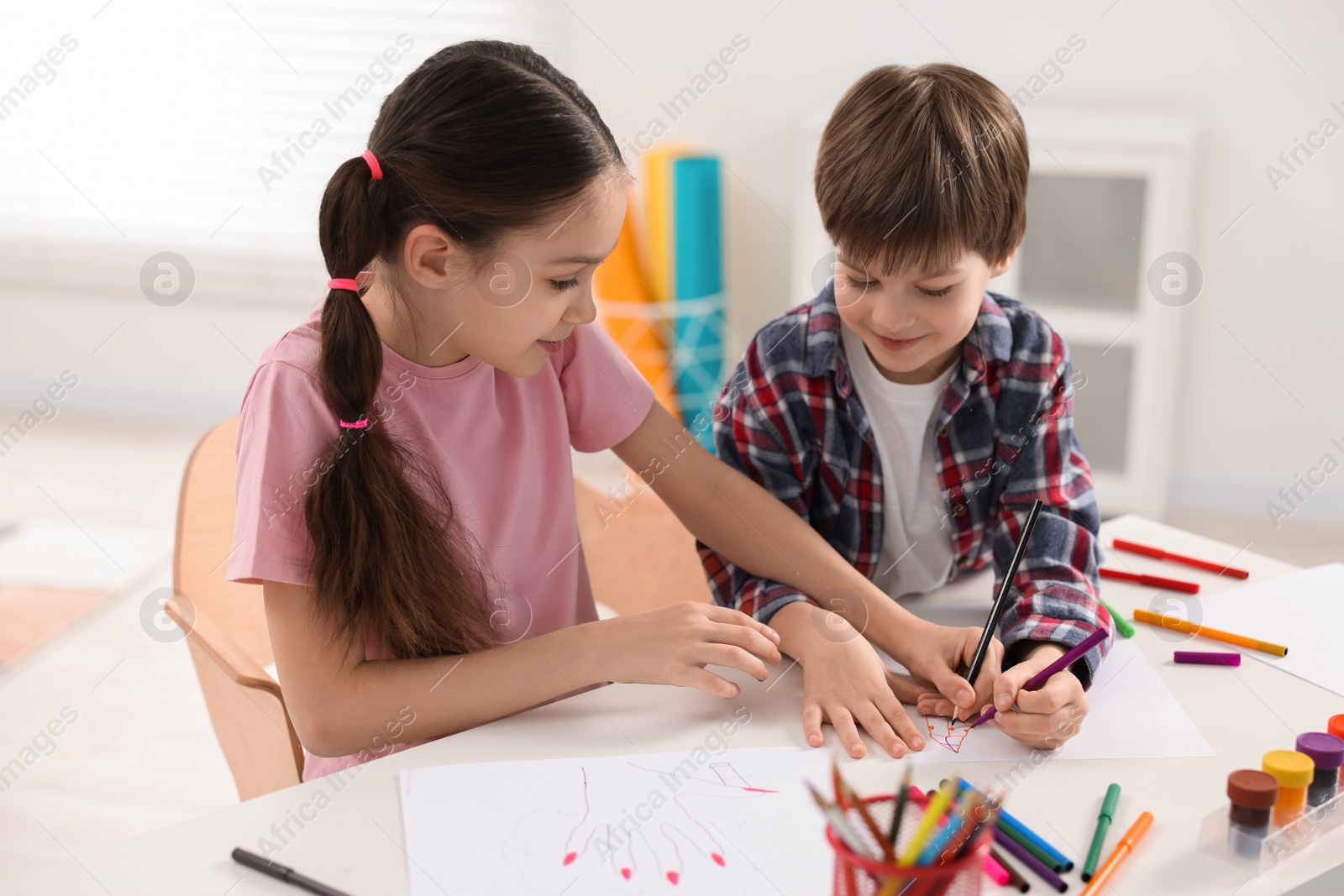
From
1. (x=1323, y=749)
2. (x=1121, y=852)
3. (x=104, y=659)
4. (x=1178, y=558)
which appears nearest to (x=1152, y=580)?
(x=1178, y=558)

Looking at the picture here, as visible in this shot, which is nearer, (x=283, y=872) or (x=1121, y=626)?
(x=283, y=872)

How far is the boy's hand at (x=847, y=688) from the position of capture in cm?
88

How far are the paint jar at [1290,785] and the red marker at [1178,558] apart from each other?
402 mm

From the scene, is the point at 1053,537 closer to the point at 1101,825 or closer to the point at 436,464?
the point at 1101,825

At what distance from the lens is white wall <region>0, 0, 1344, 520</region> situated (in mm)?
2473

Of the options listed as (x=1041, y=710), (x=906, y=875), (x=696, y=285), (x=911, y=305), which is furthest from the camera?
(x=696, y=285)

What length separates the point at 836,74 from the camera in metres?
2.76

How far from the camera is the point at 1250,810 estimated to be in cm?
75

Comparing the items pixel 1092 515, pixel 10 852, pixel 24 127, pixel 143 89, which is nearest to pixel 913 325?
pixel 1092 515

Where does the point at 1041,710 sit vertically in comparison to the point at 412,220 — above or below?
below

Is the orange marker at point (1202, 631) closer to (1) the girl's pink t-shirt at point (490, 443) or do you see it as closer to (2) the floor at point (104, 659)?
(1) the girl's pink t-shirt at point (490, 443)

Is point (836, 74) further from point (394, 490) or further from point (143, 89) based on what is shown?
point (394, 490)

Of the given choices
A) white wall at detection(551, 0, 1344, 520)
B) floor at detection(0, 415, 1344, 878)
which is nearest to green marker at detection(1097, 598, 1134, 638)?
floor at detection(0, 415, 1344, 878)

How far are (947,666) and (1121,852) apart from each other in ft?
0.80
